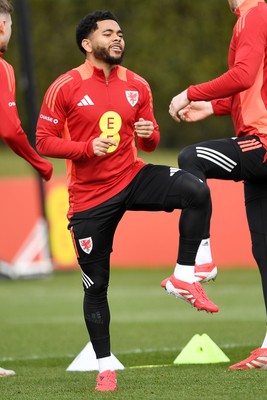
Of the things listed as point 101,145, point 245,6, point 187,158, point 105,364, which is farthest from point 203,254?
point 245,6

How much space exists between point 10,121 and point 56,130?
0.36 meters

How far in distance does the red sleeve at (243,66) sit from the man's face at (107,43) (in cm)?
52

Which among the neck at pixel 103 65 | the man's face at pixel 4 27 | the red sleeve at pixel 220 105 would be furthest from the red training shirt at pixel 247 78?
the man's face at pixel 4 27

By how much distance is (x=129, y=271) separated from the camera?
1823 centimetres

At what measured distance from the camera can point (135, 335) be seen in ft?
35.9

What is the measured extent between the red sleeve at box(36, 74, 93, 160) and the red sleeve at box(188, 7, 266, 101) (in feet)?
2.57

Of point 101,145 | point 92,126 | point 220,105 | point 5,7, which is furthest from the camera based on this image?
point 220,105

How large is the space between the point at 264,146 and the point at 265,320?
5303 millimetres

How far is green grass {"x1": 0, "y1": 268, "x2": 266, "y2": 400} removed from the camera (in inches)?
258

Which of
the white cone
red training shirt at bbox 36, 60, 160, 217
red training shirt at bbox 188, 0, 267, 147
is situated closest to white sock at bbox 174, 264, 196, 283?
red training shirt at bbox 36, 60, 160, 217

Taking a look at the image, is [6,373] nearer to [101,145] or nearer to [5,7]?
[101,145]

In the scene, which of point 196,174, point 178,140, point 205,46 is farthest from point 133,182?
point 178,140

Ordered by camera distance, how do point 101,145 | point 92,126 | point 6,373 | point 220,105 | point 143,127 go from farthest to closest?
1. point 6,373
2. point 220,105
3. point 92,126
4. point 143,127
5. point 101,145

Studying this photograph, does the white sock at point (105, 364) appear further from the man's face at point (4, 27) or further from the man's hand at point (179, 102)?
the man's face at point (4, 27)
